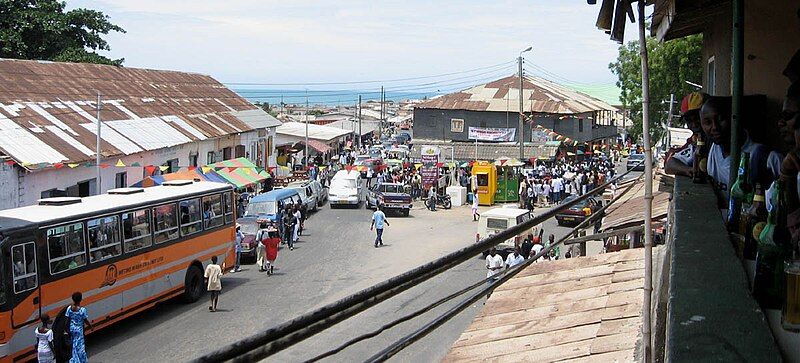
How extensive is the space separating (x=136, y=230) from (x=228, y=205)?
4.45 meters

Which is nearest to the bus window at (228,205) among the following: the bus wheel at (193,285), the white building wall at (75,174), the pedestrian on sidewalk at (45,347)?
the bus wheel at (193,285)

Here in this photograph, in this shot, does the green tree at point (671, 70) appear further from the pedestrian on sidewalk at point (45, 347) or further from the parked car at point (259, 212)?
the pedestrian on sidewalk at point (45, 347)

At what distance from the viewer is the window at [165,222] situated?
1777 centimetres

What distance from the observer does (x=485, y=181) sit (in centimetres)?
4141

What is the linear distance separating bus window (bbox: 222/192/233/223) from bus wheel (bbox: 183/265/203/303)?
191 centimetres

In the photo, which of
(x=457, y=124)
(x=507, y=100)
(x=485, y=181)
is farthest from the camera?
(x=457, y=124)

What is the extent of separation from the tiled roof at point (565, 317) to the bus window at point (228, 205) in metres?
14.3

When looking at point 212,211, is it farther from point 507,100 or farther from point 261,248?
point 507,100

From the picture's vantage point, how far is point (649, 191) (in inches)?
167

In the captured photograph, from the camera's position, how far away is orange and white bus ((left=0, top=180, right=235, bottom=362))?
13.5 meters

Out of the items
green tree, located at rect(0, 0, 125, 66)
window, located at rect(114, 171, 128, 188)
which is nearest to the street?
window, located at rect(114, 171, 128, 188)

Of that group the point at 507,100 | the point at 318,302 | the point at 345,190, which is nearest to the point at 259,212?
the point at 345,190

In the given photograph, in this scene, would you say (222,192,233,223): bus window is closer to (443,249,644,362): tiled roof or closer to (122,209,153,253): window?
(122,209,153,253): window

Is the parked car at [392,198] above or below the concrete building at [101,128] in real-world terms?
below
